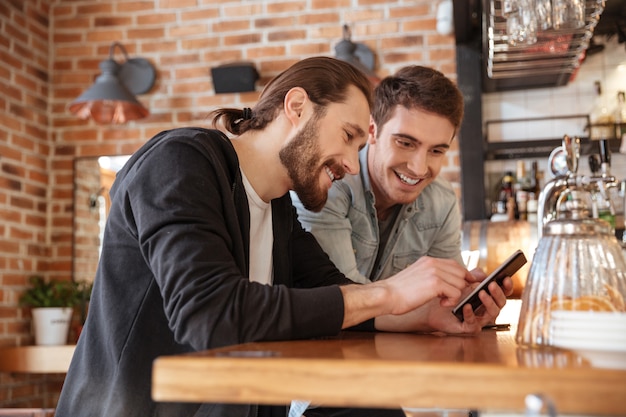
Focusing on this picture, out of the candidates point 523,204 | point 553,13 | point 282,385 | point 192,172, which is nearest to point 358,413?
point 192,172

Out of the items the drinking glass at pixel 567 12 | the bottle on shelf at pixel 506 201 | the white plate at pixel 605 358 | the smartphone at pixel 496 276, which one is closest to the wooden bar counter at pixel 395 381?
the white plate at pixel 605 358

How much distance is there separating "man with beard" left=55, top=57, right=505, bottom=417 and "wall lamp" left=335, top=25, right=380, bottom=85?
2079 mm

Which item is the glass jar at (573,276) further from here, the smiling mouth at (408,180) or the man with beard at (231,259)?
the smiling mouth at (408,180)

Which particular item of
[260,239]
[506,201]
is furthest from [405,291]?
[506,201]

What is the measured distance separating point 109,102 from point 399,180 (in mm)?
2266

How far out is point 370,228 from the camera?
2.03 m

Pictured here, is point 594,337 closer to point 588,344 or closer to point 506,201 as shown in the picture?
point 588,344

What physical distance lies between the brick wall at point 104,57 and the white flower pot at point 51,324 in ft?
0.47

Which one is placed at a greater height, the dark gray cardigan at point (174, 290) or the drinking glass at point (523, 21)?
the drinking glass at point (523, 21)

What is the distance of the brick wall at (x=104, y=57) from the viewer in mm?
3896

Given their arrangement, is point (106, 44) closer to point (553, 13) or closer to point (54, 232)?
point (54, 232)

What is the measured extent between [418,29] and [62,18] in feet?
6.74

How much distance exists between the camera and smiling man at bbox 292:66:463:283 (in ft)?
6.59

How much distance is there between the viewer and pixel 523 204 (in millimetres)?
3629
